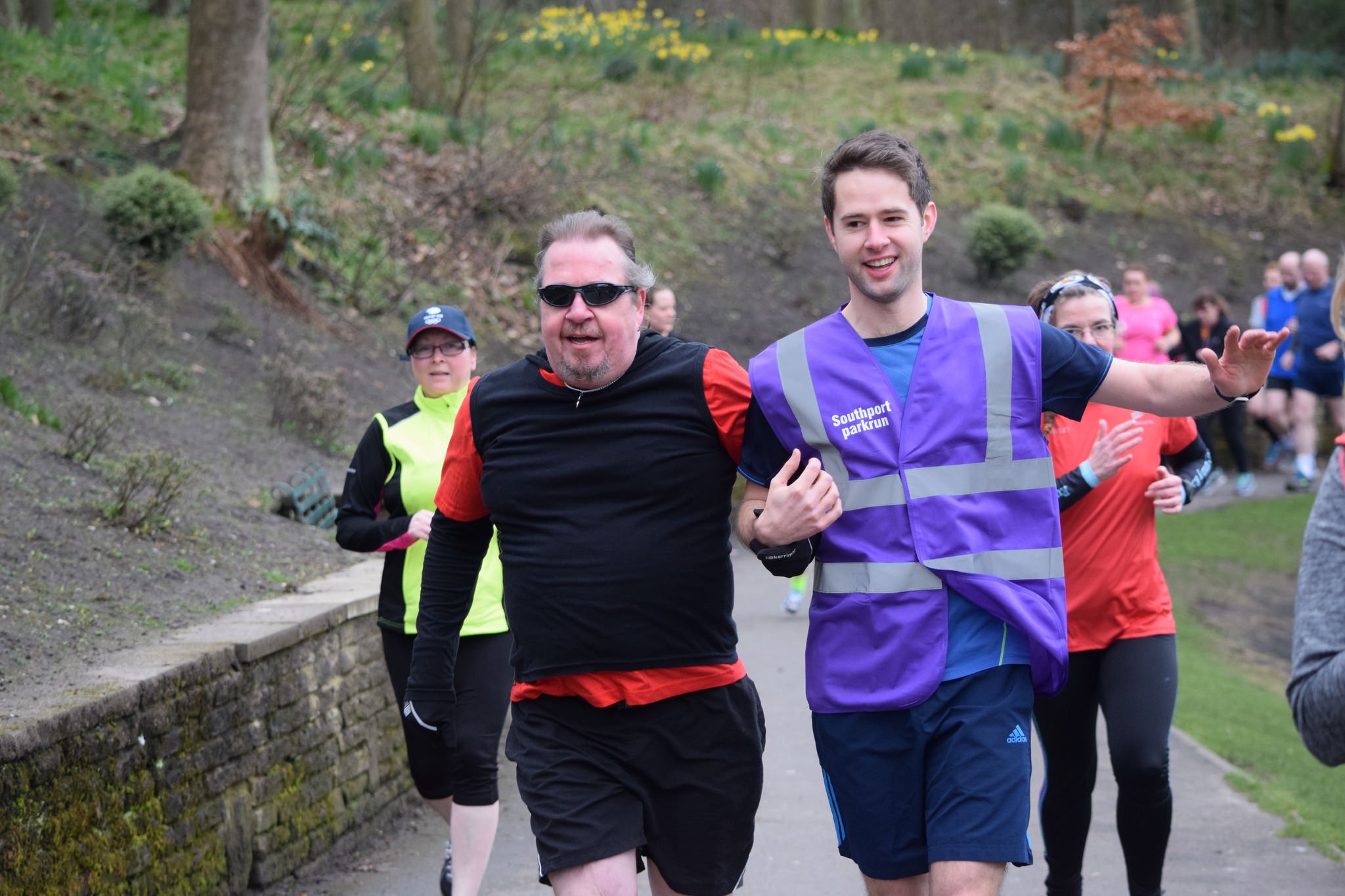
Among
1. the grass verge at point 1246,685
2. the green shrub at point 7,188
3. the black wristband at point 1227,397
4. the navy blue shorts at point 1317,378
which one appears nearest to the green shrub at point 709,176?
the grass verge at point 1246,685

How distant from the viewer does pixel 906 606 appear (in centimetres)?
327

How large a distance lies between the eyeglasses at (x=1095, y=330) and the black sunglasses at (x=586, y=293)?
1.94m

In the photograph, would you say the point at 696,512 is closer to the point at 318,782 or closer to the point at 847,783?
the point at 847,783

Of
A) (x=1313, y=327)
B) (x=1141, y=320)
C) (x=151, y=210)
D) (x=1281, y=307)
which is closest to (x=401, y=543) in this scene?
(x=151, y=210)

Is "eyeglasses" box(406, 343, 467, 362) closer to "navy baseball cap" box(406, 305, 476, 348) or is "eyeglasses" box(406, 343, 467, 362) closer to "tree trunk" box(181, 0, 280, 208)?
"navy baseball cap" box(406, 305, 476, 348)

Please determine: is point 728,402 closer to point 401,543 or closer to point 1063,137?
point 401,543

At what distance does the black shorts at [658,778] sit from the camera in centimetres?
346

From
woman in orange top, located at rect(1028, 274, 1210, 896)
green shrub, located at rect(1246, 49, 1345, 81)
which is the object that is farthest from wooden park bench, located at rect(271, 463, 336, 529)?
green shrub, located at rect(1246, 49, 1345, 81)

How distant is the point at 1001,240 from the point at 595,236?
17.2 metres

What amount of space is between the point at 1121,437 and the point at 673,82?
2075 centimetres

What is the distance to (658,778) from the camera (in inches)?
138

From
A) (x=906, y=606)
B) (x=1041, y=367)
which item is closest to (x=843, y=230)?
(x=1041, y=367)

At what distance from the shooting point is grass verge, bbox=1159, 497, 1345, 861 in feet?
22.9

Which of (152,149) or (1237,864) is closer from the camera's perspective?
(1237,864)
